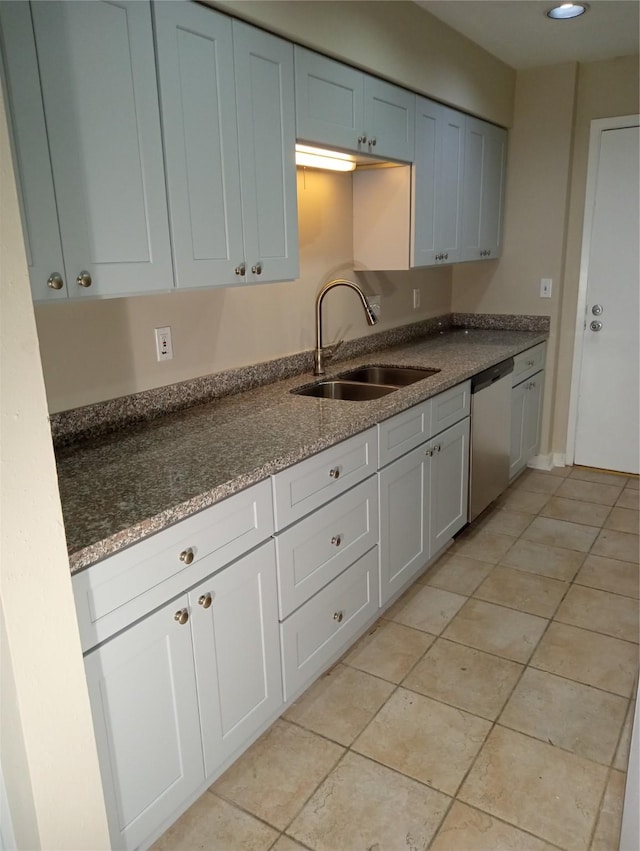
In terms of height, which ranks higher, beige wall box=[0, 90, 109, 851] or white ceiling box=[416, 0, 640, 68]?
white ceiling box=[416, 0, 640, 68]

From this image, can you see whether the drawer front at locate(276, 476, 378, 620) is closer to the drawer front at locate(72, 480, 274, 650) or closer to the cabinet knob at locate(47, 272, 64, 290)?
the drawer front at locate(72, 480, 274, 650)

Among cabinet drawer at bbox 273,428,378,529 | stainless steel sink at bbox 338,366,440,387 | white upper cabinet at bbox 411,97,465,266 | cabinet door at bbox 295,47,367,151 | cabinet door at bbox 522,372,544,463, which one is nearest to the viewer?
cabinet drawer at bbox 273,428,378,529

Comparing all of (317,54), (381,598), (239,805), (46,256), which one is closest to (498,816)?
(239,805)

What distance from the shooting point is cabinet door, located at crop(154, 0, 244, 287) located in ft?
5.50

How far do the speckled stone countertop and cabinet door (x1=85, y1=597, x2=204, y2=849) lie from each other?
0.79ft

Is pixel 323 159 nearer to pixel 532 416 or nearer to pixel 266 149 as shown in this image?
pixel 266 149

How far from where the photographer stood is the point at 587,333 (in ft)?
13.2

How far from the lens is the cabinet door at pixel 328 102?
2.14 metres

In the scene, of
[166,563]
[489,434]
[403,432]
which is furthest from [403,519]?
[166,563]

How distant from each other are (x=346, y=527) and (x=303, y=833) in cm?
89

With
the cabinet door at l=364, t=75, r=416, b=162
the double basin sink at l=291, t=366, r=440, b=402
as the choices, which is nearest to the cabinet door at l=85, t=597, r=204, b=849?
the double basin sink at l=291, t=366, r=440, b=402

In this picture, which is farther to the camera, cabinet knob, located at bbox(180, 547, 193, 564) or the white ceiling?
the white ceiling

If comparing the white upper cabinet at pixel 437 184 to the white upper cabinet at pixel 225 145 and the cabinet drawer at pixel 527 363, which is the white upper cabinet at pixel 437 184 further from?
the white upper cabinet at pixel 225 145

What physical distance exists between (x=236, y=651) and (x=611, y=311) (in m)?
3.25
